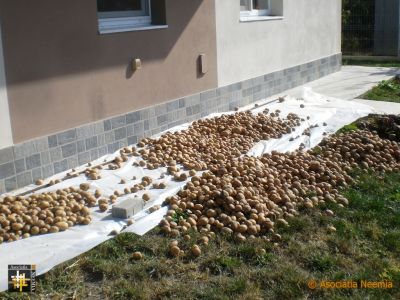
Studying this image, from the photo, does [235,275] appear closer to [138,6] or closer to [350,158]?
[350,158]

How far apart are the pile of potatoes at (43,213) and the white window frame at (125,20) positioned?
2.02m

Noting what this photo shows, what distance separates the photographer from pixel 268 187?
4859 mm

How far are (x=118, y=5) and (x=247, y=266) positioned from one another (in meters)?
3.86

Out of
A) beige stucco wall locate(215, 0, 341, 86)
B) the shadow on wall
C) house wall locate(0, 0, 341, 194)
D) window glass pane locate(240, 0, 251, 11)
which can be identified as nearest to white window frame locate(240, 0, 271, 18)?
window glass pane locate(240, 0, 251, 11)

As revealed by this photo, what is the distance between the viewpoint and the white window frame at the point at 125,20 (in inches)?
245

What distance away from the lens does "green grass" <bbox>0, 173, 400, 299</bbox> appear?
336 cm

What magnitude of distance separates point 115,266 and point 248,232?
1.01 metres

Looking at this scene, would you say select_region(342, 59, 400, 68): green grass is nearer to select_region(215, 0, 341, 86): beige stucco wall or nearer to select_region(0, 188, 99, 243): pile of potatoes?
select_region(215, 0, 341, 86): beige stucco wall

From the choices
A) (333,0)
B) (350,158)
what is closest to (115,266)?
(350,158)

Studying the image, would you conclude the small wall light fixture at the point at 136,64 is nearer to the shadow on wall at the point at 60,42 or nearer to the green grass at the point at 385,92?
the shadow on wall at the point at 60,42

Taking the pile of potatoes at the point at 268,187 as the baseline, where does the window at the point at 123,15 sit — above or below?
above

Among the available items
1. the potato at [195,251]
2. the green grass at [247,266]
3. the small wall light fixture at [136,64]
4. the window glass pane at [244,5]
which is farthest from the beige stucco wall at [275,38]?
the potato at [195,251]

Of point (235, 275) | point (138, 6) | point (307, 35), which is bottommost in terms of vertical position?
point (235, 275)

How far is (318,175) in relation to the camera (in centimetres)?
518
